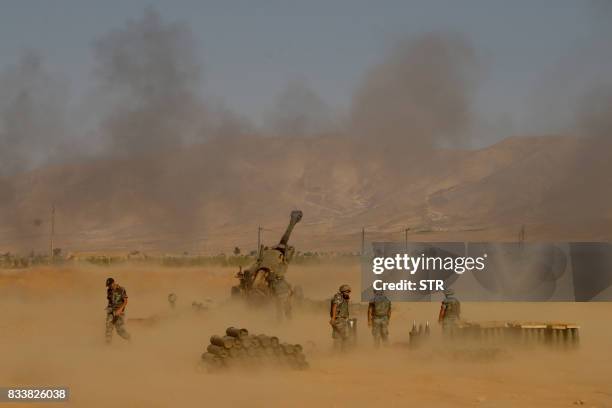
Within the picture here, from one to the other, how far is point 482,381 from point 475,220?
327ft

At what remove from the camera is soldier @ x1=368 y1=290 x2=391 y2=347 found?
19.0m

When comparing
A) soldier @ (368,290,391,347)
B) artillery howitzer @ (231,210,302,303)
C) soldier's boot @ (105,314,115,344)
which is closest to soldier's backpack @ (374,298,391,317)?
soldier @ (368,290,391,347)

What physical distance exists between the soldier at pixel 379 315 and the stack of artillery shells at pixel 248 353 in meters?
2.79

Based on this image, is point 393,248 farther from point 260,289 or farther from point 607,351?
point 607,351

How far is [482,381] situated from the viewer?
50.9 ft

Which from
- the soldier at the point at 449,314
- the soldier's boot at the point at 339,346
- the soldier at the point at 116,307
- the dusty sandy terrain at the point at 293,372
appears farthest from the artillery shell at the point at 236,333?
the soldier at the point at 449,314

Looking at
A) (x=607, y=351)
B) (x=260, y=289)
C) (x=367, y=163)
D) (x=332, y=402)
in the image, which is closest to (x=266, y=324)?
(x=260, y=289)

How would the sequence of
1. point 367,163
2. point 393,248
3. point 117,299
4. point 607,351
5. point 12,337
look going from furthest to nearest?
point 367,163 → point 393,248 → point 12,337 → point 607,351 → point 117,299

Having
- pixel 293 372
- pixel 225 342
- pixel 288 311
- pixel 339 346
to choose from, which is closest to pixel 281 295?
pixel 288 311

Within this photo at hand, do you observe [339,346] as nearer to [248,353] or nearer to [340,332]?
[340,332]

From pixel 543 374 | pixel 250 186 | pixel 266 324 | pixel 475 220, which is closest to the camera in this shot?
pixel 543 374

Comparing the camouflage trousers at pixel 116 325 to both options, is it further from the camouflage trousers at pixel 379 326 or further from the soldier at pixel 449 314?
the soldier at pixel 449 314

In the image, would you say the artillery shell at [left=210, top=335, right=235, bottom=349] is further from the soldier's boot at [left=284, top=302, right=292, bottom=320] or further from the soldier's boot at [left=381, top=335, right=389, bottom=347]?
the soldier's boot at [left=284, top=302, right=292, bottom=320]

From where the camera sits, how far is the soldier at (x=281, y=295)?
25125 mm
